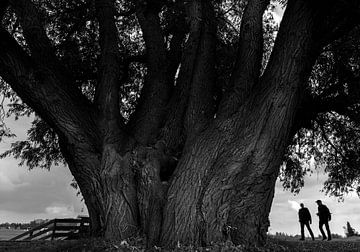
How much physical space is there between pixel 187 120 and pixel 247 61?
1.64 meters

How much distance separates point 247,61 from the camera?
7.91 meters

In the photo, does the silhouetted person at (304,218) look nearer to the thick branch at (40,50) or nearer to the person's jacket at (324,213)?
the person's jacket at (324,213)

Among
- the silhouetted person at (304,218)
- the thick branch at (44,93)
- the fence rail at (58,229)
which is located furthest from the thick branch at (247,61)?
the fence rail at (58,229)

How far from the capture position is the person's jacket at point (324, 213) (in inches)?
571

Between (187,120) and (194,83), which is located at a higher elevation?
(194,83)

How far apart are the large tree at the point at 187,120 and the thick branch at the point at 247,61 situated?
23mm

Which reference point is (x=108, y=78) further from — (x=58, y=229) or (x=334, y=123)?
(x=58, y=229)

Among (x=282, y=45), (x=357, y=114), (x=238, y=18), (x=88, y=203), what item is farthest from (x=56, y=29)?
(x=357, y=114)

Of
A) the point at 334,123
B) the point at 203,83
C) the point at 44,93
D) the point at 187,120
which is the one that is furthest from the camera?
the point at 334,123

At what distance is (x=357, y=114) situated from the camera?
1138cm

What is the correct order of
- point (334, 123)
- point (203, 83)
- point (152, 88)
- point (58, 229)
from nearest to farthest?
point (203, 83) < point (152, 88) < point (334, 123) < point (58, 229)

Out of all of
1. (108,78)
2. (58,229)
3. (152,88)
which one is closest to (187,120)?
(152,88)

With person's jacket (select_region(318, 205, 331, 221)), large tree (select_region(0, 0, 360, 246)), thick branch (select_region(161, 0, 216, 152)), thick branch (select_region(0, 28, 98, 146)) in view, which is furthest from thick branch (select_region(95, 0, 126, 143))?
person's jacket (select_region(318, 205, 331, 221))

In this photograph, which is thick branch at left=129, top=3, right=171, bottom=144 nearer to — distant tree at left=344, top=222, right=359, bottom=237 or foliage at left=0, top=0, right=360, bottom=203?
foliage at left=0, top=0, right=360, bottom=203
